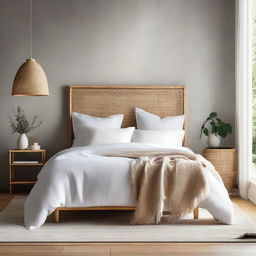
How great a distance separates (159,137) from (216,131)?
2.44ft

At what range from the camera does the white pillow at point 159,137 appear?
647 cm

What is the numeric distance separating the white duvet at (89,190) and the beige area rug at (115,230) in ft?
0.54

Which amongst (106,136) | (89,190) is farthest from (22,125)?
(89,190)

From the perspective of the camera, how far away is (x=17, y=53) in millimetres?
6930

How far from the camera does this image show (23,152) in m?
6.99

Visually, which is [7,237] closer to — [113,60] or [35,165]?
[35,165]

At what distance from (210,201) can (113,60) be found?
3.01m

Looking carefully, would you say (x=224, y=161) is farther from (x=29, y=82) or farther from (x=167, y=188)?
(x=29, y=82)

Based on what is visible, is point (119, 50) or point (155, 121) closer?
point (155, 121)

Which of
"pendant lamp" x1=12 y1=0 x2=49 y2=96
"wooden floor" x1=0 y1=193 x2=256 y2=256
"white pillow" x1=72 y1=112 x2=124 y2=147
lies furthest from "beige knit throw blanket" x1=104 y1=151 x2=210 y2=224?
"white pillow" x1=72 y1=112 x2=124 y2=147

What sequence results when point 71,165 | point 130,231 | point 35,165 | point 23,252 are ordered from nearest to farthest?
1. point 23,252
2. point 130,231
3. point 71,165
4. point 35,165

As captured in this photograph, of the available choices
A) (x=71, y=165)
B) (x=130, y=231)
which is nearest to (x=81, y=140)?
(x=71, y=165)

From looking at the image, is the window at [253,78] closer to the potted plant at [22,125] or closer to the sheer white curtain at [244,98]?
the sheer white curtain at [244,98]

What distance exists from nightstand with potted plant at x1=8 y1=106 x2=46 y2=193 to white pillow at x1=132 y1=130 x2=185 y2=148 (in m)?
1.20
